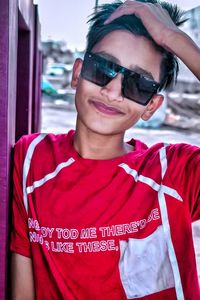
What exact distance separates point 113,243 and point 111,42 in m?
0.70

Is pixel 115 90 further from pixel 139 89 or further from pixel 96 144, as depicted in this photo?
pixel 96 144

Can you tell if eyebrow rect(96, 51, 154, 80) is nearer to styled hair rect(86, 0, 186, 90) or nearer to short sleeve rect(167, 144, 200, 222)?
styled hair rect(86, 0, 186, 90)

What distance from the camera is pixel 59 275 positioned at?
1.70 m

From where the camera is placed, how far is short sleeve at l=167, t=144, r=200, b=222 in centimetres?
169

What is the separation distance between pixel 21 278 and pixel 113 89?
2.42 feet

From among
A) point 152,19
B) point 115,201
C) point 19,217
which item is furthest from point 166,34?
point 19,217

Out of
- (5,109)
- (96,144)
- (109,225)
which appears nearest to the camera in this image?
(5,109)

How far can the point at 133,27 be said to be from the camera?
5.71 ft

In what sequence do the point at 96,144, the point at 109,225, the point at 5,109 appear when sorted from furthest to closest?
the point at 96,144, the point at 109,225, the point at 5,109

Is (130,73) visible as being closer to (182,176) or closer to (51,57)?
(182,176)

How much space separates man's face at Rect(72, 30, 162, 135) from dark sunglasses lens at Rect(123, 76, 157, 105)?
0.02 m

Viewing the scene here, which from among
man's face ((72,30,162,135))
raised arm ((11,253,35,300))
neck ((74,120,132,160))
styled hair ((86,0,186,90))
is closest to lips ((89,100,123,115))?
man's face ((72,30,162,135))

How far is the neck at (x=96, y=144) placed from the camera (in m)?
1.82

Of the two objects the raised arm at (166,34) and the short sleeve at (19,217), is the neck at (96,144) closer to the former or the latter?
Result: the short sleeve at (19,217)
